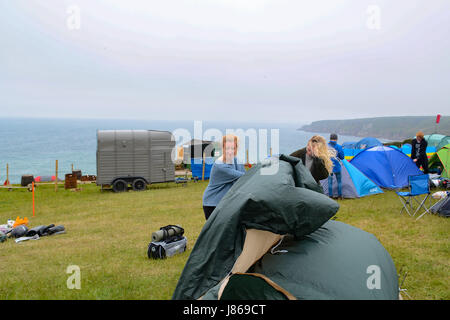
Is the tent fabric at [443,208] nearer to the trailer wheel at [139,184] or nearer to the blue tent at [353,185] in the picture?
the blue tent at [353,185]

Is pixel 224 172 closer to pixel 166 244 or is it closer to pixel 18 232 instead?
pixel 166 244

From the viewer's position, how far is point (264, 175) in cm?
316

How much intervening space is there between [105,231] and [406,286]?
260 inches

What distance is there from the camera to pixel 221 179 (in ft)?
15.1

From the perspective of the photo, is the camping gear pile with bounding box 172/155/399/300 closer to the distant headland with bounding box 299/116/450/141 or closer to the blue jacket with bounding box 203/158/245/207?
the blue jacket with bounding box 203/158/245/207

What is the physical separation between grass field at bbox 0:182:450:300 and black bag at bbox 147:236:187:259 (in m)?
0.13

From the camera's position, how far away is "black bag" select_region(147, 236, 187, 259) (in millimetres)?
5535

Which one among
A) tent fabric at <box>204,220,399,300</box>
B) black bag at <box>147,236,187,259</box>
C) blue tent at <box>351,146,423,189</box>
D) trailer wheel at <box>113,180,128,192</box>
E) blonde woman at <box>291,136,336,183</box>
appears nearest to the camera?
tent fabric at <box>204,220,399,300</box>

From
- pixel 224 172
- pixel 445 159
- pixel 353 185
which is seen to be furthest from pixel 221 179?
pixel 445 159

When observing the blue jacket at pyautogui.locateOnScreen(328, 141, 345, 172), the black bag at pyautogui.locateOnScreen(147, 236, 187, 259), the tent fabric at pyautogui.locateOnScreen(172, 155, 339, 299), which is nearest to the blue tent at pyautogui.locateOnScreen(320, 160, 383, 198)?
the blue jacket at pyautogui.locateOnScreen(328, 141, 345, 172)

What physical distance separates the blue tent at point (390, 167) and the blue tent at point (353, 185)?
1.26 m

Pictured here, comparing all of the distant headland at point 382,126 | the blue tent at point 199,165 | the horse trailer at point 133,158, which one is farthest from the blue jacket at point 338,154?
the distant headland at point 382,126

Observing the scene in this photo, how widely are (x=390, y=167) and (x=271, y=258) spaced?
10820 millimetres
